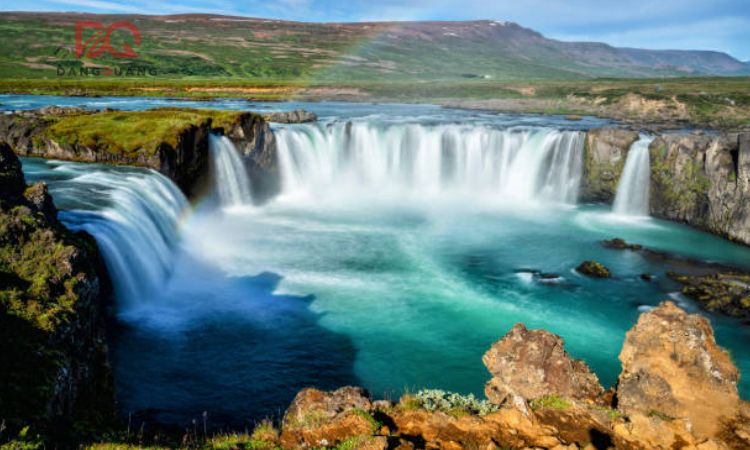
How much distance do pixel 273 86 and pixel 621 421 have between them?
459 feet

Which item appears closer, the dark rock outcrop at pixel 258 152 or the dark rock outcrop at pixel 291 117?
the dark rock outcrop at pixel 258 152

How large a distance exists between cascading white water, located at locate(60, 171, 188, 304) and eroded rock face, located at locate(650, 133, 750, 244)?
39.5 m

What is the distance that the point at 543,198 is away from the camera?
167ft

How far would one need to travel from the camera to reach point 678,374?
12.9 metres

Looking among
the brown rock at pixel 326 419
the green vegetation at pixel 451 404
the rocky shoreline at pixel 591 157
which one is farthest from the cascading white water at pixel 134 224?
the green vegetation at pixel 451 404

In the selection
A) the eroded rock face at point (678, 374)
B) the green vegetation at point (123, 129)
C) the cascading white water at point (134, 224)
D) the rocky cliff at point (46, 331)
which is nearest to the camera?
the rocky cliff at point (46, 331)

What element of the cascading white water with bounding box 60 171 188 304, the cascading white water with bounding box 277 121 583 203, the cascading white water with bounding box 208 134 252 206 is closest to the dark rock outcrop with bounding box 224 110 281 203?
the cascading white water with bounding box 208 134 252 206

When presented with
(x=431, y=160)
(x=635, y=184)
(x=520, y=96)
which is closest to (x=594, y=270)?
(x=635, y=184)

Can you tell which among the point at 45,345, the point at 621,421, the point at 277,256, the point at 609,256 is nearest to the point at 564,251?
the point at 609,256

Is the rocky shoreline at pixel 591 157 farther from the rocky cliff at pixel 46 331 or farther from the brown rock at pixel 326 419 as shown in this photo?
the brown rock at pixel 326 419

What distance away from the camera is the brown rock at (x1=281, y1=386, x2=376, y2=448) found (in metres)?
10.6

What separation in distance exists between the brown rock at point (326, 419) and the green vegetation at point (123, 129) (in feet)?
92.2

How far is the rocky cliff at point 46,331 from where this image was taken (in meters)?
10.2

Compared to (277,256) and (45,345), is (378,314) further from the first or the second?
(45,345)
